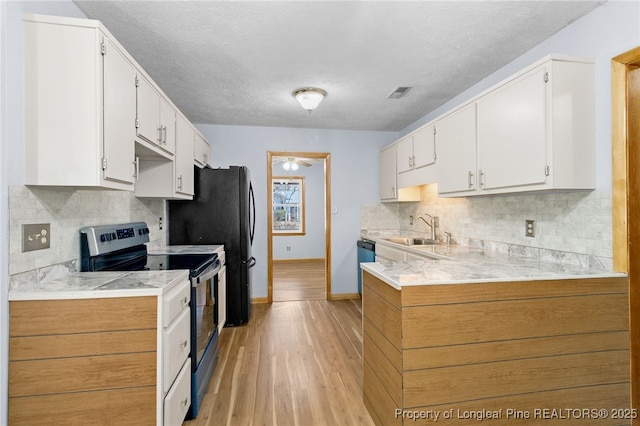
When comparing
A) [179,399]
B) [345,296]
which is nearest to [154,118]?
[179,399]

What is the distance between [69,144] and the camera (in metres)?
1.46

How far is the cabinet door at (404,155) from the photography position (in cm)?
366

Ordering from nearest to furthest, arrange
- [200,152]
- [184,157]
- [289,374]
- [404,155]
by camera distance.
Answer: [289,374]
[184,157]
[200,152]
[404,155]

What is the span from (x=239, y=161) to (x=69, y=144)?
9.69ft

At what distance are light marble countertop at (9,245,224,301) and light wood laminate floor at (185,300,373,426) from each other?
0.94 metres

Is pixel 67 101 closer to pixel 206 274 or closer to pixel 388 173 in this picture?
pixel 206 274

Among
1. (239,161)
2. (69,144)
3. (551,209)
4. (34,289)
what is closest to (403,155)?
(551,209)

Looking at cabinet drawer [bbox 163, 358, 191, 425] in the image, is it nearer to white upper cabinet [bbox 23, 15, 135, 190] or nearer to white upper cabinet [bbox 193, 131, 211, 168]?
white upper cabinet [bbox 23, 15, 135, 190]

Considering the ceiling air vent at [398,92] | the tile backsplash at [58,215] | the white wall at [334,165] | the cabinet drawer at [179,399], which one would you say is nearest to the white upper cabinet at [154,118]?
the tile backsplash at [58,215]

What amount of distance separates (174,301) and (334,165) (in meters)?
3.35

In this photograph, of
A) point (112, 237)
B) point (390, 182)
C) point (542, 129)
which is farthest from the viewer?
point (390, 182)

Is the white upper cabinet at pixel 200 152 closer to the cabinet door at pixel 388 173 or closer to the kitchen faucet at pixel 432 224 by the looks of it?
the cabinet door at pixel 388 173

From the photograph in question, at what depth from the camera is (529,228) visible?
241 centimetres

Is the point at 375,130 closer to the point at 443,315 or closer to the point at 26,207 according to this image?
the point at 443,315
